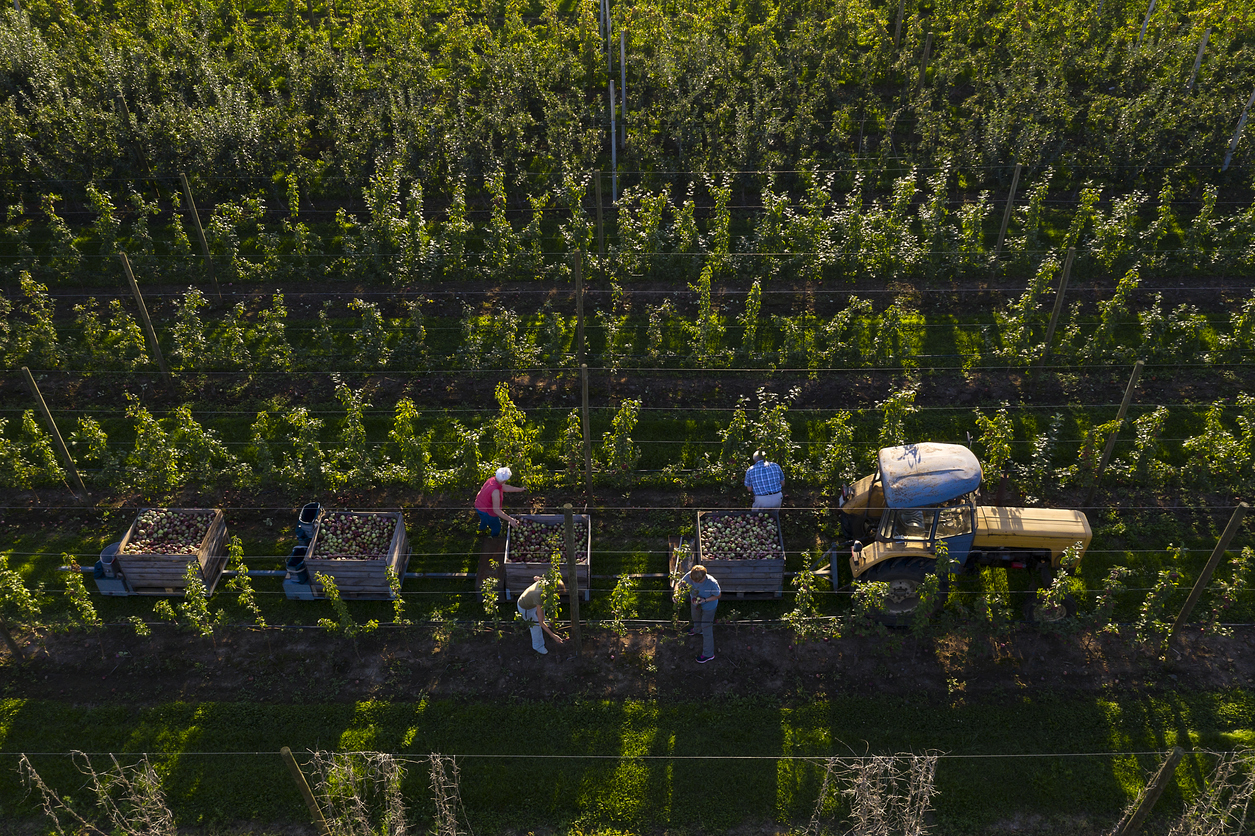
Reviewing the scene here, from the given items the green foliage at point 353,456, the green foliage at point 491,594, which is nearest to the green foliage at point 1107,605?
the green foliage at point 491,594

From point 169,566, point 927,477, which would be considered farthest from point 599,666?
point 169,566

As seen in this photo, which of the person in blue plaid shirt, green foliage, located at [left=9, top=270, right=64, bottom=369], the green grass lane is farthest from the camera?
green foliage, located at [left=9, top=270, right=64, bottom=369]

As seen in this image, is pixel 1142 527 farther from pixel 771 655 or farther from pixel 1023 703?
pixel 771 655

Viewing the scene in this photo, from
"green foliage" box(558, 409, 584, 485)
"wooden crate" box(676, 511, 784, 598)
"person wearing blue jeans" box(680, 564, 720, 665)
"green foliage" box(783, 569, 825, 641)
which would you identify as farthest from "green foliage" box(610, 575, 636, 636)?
"green foliage" box(558, 409, 584, 485)

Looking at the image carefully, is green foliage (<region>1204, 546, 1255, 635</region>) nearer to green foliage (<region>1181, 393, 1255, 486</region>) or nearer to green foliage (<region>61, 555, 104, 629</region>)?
green foliage (<region>1181, 393, 1255, 486</region>)

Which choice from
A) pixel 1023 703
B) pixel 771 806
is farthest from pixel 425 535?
pixel 1023 703

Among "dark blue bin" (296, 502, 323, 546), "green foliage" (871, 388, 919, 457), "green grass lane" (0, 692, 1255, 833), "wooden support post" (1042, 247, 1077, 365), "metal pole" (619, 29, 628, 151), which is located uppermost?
"metal pole" (619, 29, 628, 151)

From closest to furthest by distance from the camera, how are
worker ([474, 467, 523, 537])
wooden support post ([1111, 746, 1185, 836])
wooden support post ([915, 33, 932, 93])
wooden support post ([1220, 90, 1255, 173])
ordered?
wooden support post ([1111, 746, 1185, 836])
worker ([474, 467, 523, 537])
wooden support post ([1220, 90, 1255, 173])
wooden support post ([915, 33, 932, 93])
